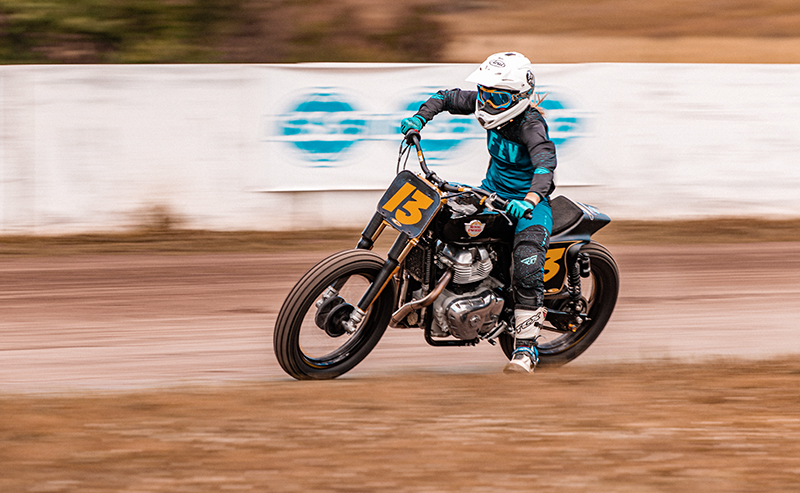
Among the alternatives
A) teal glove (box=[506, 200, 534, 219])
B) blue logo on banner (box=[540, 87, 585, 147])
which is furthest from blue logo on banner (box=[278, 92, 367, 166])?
teal glove (box=[506, 200, 534, 219])

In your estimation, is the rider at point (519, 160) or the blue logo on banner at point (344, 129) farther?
the blue logo on banner at point (344, 129)

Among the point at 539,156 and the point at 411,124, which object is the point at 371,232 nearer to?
the point at 411,124

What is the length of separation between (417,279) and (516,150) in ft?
3.37

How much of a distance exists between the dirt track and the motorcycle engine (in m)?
0.72

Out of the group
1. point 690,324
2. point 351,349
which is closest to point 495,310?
point 351,349

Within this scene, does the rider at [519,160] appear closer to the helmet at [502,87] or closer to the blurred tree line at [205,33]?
the helmet at [502,87]

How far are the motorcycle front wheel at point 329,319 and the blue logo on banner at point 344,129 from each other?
5.25 meters

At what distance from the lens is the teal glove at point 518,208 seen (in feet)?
16.9

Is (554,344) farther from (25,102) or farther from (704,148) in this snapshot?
(25,102)

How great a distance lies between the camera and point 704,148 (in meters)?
11.4

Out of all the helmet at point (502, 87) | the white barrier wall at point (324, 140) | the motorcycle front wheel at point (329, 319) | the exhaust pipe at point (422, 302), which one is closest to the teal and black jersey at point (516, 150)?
the helmet at point (502, 87)

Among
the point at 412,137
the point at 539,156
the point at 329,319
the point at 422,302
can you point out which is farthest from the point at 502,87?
the point at 329,319

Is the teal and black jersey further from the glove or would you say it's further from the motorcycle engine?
the motorcycle engine

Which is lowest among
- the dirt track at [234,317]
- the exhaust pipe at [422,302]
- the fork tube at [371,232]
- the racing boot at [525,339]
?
the dirt track at [234,317]
